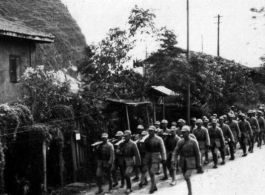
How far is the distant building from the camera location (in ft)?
49.0

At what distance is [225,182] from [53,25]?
30.8 metres

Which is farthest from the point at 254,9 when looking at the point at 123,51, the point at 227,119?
the point at 123,51

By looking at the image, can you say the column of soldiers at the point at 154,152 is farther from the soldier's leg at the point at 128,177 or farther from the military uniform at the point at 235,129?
the military uniform at the point at 235,129

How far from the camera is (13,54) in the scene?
15586 millimetres

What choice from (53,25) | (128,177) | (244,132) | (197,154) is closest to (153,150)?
(128,177)

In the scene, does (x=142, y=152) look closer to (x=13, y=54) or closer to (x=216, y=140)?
(x=216, y=140)

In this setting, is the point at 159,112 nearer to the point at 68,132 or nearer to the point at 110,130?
the point at 110,130

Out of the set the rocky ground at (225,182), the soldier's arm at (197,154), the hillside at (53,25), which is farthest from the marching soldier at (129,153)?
the hillside at (53,25)

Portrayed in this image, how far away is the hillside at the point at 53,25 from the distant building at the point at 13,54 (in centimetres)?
1494

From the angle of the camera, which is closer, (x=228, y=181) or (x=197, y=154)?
(x=197, y=154)

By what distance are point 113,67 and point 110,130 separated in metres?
4.00

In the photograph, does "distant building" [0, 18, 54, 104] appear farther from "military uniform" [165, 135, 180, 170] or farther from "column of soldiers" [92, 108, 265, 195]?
"military uniform" [165, 135, 180, 170]

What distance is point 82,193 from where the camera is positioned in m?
11.8

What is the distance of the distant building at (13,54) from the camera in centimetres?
1495
